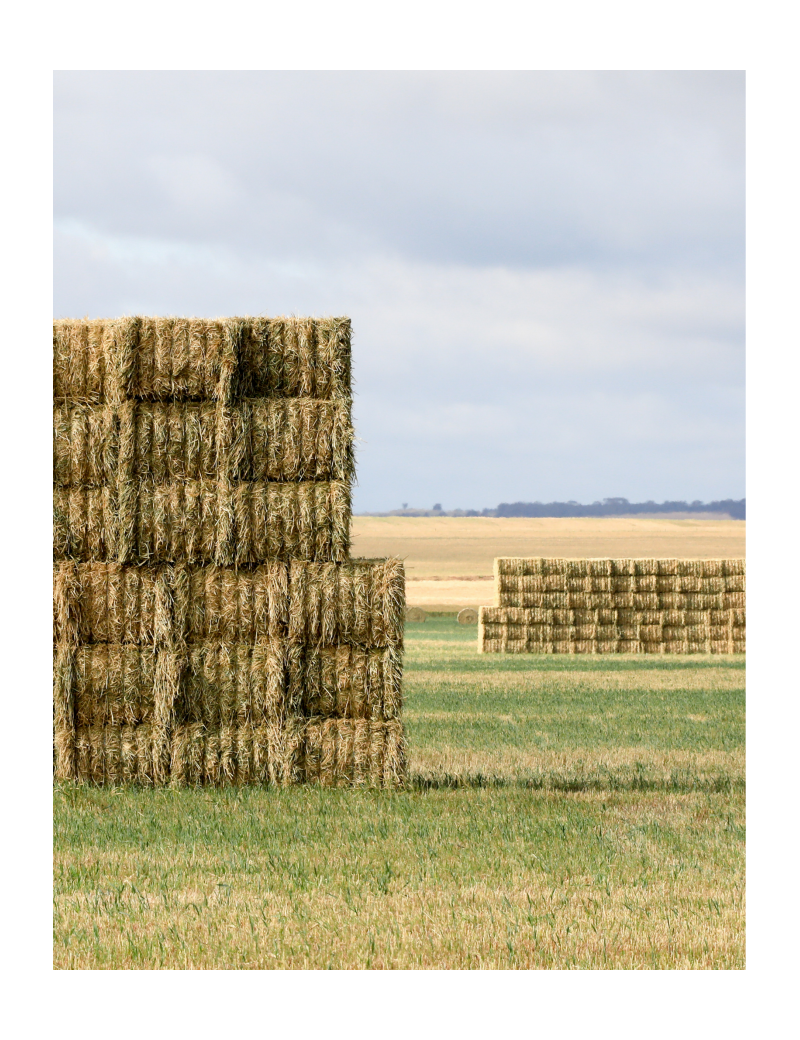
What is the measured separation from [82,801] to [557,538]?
86.3m

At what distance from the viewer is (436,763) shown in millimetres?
13180

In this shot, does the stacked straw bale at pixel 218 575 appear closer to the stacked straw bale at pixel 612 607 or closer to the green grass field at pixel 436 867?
the green grass field at pixel 436 867

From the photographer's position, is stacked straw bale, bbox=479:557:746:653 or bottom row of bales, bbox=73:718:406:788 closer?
bottom row of bales, bbox=73:718:406:788

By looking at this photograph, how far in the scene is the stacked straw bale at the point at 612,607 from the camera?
32.1m

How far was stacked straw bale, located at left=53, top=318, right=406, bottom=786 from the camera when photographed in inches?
452

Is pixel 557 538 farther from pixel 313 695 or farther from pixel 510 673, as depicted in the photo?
pixel 313 695

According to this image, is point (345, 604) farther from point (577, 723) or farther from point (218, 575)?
point (577, 723)

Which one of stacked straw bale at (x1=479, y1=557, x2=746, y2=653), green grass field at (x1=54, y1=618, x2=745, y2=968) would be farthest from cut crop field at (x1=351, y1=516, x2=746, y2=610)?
green grass field at (x1=54, y1=618, x2=745, y2=968)

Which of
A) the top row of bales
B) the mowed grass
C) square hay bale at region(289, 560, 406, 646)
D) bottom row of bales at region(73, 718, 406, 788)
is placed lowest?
the mowed grass

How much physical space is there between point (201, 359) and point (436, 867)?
5.48 meters

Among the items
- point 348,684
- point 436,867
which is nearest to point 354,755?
point 348,684

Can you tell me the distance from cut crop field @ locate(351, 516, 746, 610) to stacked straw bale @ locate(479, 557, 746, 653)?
45.2 meters

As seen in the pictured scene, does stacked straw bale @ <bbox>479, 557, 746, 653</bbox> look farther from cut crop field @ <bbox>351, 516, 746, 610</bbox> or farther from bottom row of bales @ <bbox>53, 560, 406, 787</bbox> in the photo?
cut crop field @ <bbox>351, 516, 746, 610</bbox>

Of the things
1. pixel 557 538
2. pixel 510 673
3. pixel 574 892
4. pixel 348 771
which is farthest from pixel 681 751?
pixel 557 538
